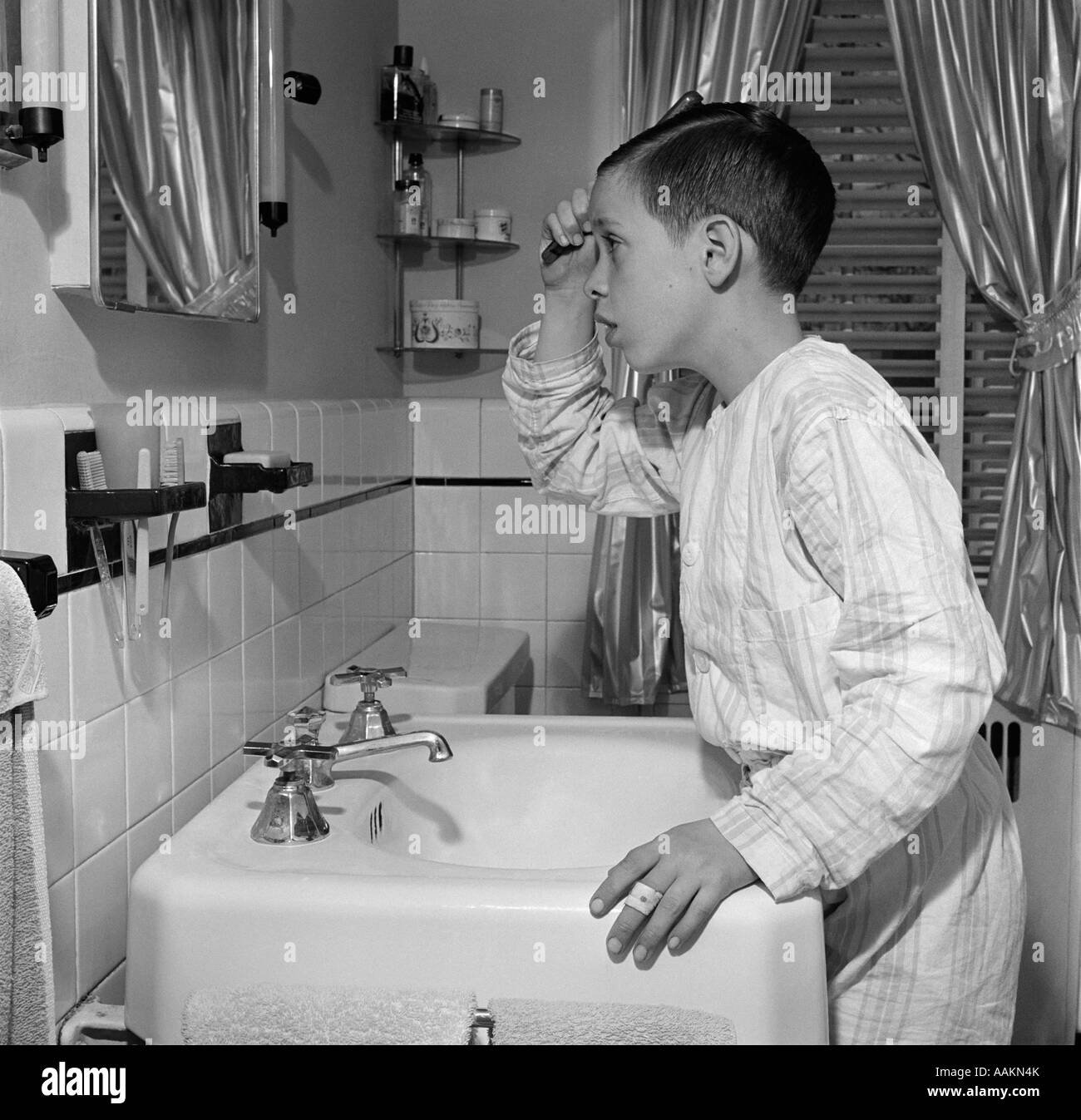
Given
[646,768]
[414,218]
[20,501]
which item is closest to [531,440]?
[646,768]

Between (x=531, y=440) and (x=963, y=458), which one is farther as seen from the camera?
(x=963, y=458)

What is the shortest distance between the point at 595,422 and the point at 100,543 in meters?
0.46

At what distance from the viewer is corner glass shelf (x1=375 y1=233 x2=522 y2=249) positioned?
211cm

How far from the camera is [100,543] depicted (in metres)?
0.94

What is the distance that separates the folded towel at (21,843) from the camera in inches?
27.5

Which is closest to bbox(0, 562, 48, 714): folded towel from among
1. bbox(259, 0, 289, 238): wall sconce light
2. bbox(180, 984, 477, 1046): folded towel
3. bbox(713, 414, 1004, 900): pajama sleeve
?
bbox(180, 984, 477, 1046): folded towel

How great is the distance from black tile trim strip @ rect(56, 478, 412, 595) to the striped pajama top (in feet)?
1.18

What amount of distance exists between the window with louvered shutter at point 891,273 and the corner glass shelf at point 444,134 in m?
0.51

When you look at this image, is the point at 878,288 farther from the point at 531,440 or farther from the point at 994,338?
the point at 531,440

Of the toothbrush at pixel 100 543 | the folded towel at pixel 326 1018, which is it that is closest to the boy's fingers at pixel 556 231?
the toothbrush at pixel 100 543

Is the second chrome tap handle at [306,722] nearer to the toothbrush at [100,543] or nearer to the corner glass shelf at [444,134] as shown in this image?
the toothbrush at [100,543]

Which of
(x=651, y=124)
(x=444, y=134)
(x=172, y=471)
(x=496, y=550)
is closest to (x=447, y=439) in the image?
(x=496, y=550)

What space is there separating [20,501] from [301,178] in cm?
94

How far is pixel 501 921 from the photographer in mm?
826
